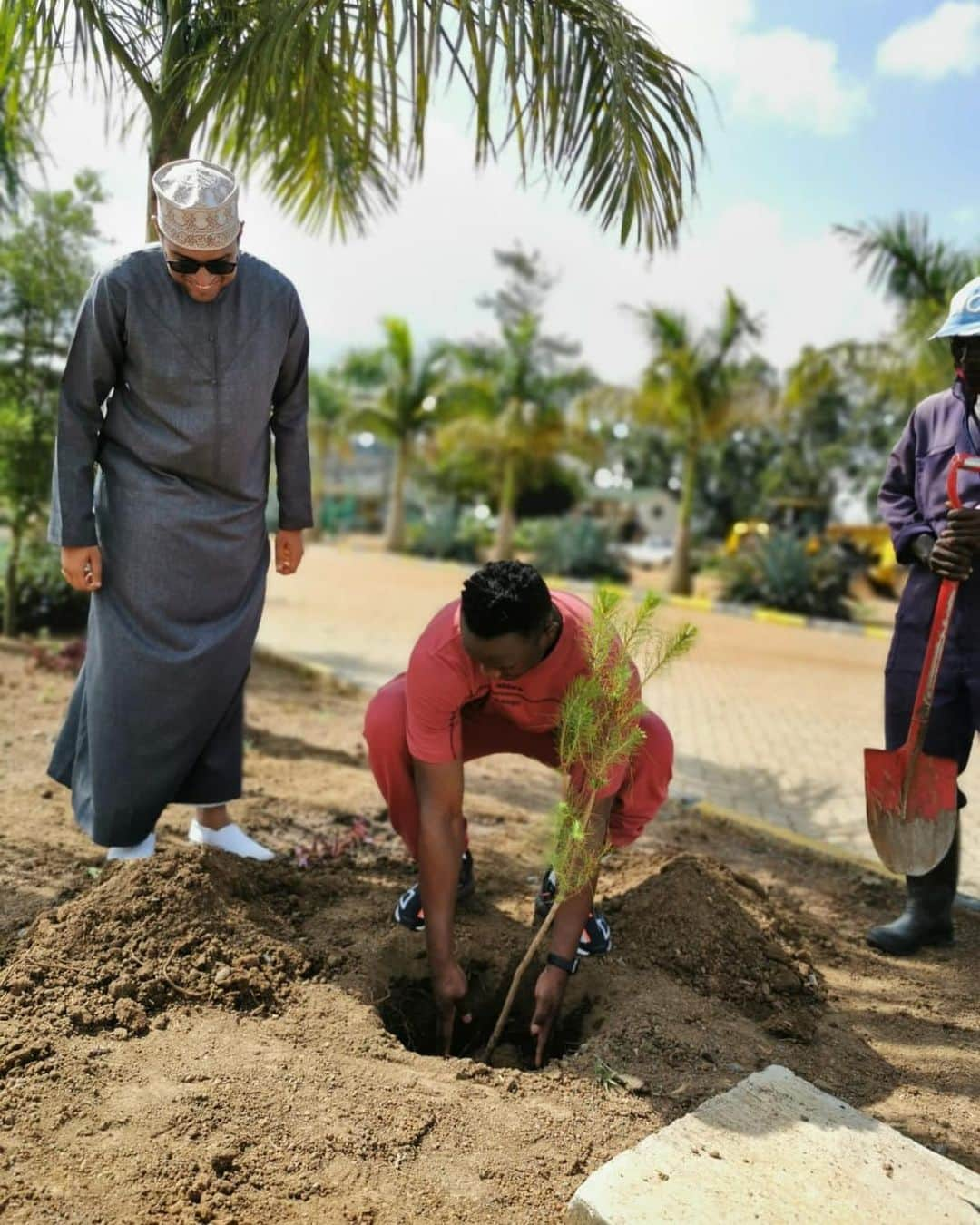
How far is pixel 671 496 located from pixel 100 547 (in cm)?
4046

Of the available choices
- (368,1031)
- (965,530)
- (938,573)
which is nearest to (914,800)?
(938,573)

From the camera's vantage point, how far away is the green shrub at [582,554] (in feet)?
69.9

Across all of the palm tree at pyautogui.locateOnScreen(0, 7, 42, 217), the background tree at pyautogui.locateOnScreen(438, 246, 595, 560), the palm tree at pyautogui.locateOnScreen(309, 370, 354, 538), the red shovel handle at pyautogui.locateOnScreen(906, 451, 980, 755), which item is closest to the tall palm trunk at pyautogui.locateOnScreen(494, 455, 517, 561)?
the background tree at pyautogui.locateOnScreen(438, 246, 595, 560)

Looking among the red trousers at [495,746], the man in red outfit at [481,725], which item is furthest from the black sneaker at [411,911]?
Result: the red trousers at [495,746]

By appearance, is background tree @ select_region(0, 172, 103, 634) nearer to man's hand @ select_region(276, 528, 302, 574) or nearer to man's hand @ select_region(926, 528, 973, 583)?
man's hand @ select_region(276, 528, 302, 574)

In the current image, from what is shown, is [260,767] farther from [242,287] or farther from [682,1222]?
[682,1222]

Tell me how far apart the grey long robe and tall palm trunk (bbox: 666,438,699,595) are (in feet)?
50.7

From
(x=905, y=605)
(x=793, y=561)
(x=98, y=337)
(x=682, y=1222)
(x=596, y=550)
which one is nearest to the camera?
(x=682, y=1222)

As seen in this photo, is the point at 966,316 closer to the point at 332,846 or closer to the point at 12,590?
the point at 332,846

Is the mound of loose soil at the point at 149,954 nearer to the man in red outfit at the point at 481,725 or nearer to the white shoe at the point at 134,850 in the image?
the white shoe at the point at 134,850

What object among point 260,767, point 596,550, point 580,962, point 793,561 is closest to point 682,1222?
point 580,962

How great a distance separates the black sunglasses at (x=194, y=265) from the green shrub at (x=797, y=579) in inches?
576

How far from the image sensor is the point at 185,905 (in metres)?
2.89

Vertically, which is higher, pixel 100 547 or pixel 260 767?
pixel 100 547
